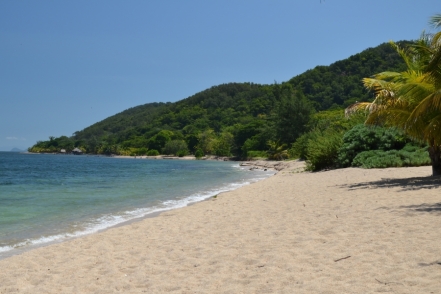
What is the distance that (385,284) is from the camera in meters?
4.26

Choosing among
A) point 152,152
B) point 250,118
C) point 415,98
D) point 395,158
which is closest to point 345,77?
point 250,118

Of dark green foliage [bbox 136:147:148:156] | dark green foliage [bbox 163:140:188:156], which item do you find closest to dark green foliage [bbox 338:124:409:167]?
dark green foliage [bbox 163:140:188:156]

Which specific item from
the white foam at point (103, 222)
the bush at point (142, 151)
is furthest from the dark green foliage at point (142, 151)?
the white foam at point (103, 222)

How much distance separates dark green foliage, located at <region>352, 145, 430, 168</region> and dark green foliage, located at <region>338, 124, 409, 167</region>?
0.83 m

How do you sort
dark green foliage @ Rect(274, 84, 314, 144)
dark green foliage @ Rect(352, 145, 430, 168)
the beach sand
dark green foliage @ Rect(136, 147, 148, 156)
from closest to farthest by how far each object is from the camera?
the beach sand < dark green foliage @ Rect(352, 145, 430, 168) < dark green foliage @ Rect(274, 84, 314, 144) < dark green foliage @ Rect(136, 147, 148, 156)

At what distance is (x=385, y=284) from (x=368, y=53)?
9707 centimetres

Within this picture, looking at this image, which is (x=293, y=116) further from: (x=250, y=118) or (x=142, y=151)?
(x=142, y=151)

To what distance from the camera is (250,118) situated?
361 ft

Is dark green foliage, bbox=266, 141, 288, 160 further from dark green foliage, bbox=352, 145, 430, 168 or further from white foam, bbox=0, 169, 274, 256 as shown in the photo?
white foam, bbox=0, 169, 274, 256

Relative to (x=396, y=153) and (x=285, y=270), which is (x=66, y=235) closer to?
(x=285, y=270)

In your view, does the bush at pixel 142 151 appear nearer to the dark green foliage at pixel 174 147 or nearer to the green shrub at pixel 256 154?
the dark green foliage at pixel 174 147

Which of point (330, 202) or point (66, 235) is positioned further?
point (330, 202)

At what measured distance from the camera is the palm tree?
12.2m

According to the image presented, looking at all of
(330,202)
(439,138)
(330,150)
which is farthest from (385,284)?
(330,150)
